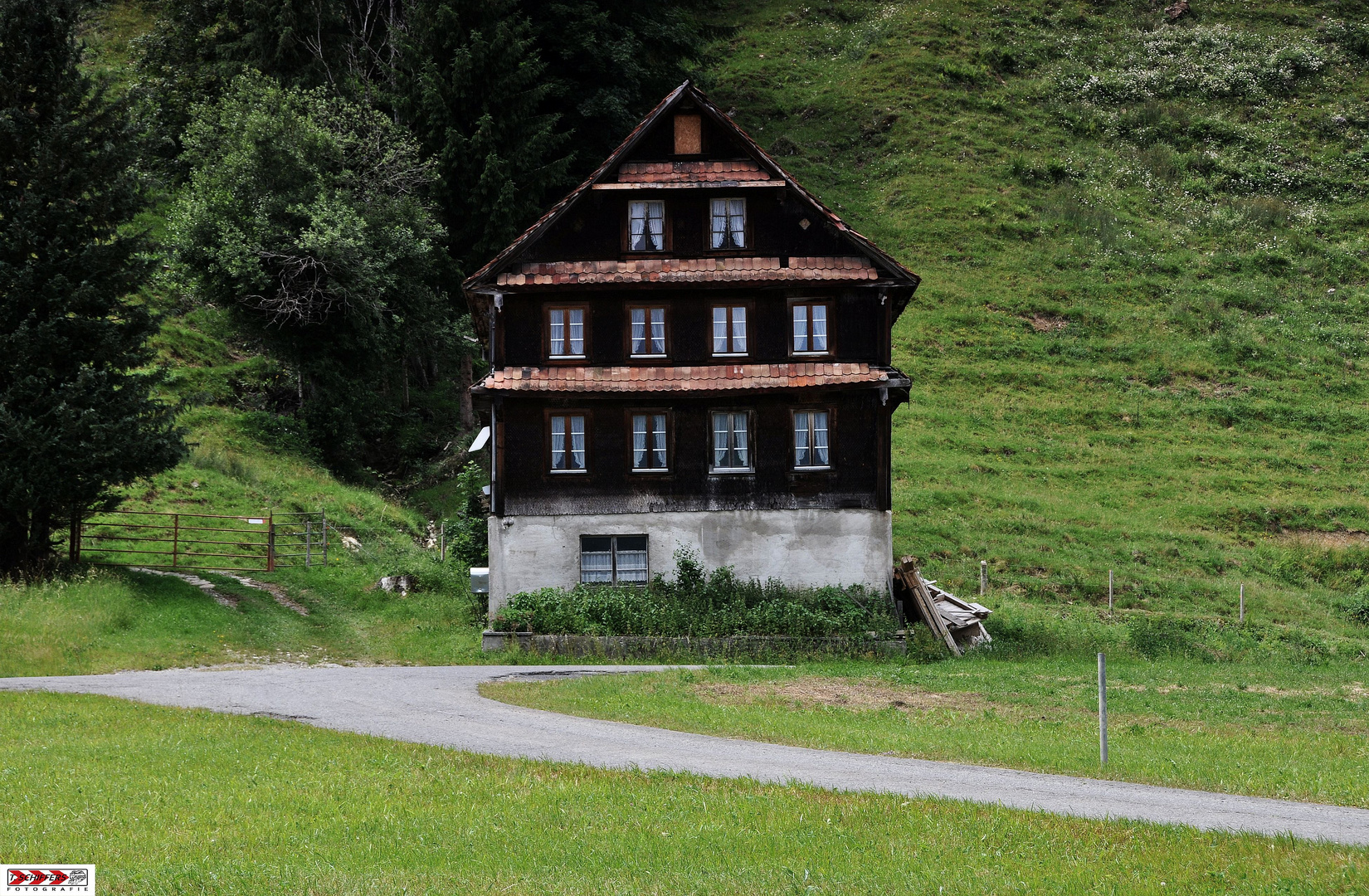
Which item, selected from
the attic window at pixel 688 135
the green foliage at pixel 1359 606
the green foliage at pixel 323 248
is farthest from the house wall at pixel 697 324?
the green foliage at pixel 1359 606

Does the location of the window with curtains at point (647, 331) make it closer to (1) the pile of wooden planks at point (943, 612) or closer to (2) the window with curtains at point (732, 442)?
(2) the window with curtains at point (732, 442)

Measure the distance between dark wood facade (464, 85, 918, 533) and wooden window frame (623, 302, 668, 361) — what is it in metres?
0.05

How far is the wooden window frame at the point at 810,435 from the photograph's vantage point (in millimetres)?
33312

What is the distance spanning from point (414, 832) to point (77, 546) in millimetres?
23643

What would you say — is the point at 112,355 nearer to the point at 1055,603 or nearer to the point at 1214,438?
the point at 1055,603

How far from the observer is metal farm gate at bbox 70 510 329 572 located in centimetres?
3584

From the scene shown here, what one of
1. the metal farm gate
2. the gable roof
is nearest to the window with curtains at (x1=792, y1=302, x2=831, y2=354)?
the gable roof

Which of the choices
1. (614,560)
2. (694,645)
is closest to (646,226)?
(614,560)

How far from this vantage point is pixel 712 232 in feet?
114

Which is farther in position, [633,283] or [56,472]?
[633,283]

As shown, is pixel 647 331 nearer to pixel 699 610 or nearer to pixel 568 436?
pixel 568 436

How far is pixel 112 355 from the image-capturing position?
104 ft

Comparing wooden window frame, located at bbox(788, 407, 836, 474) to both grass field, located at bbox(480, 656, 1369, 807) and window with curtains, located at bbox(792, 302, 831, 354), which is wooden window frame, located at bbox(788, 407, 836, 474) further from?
grass field, located at bbox(480, 656, 1369, 807)

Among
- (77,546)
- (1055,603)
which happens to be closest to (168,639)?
(77,546)
